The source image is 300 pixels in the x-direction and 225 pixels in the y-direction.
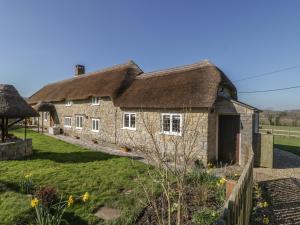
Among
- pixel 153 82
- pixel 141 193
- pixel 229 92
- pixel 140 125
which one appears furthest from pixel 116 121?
pixel 141 193

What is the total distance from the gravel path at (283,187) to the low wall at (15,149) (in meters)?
11.9

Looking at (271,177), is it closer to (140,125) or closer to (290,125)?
(140,125)

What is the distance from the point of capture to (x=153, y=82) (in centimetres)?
1645

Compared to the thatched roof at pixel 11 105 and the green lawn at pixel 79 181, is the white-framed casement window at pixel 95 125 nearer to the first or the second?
the green lawn at pixel 79 181

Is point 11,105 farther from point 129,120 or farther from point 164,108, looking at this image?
point 164,108

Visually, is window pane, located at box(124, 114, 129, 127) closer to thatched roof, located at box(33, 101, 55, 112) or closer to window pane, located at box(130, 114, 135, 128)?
window pane, located at box(130, 114, 135, 128)

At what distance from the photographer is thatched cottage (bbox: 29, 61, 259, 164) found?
38.8 ft

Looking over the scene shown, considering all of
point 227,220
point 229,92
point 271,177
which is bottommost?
point 271,177

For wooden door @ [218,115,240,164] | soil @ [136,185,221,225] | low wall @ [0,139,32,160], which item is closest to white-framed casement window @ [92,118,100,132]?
low wall @ [0,139,32,160]

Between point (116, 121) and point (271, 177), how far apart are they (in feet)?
36.9

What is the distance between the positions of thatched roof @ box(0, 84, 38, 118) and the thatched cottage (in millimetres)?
6019

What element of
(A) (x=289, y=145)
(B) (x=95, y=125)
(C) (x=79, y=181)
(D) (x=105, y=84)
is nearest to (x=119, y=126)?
(B) (x=95, y=125)

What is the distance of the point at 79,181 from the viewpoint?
8344 mm

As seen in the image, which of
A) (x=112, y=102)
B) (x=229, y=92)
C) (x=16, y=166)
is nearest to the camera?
(x=16, y=166)
